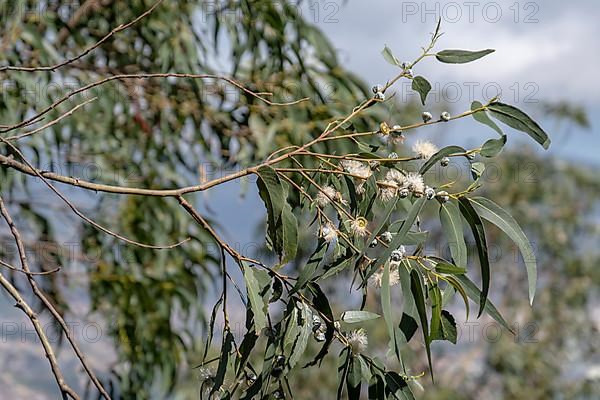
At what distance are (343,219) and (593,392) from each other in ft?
17.3

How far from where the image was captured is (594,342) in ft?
19.7

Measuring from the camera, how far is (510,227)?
83 centimetres

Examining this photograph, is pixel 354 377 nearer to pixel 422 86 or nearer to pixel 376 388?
pixel 376 388

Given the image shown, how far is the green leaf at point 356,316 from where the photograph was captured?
0.87 metres

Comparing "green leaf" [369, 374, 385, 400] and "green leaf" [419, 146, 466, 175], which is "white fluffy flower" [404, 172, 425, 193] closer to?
"green leaf" [419, 146, 466, 175]

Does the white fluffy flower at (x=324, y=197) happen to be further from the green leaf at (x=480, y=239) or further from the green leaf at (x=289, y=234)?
the green leaf at (x=480, y=239)

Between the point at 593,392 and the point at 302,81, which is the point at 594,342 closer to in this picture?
the point at 593,392

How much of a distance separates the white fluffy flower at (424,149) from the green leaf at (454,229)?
7 cm

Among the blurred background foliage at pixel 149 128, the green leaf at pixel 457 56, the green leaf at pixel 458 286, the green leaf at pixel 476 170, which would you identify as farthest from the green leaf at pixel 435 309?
the blurred background foliage at pixel 149 128

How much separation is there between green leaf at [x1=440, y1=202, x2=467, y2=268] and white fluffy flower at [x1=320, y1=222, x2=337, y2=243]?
0.11 metres

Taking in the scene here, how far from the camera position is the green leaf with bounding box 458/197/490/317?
0.80 m

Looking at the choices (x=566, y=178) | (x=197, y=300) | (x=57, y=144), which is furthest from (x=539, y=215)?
(x=57, y=144)

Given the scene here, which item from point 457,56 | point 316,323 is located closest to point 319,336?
point 316,323

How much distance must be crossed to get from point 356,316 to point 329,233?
3.8 inches
